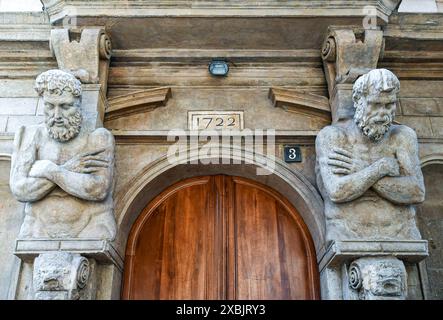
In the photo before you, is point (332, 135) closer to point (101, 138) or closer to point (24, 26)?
point (101, 138)

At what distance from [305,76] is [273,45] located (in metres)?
0.44

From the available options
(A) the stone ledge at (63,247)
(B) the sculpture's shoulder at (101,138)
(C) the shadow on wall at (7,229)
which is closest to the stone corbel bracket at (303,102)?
(B) the sculpture's shoulder at (101,138)

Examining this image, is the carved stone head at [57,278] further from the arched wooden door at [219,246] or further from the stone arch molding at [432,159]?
the stone arch molding at [432,159]

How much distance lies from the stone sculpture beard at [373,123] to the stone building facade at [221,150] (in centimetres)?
3

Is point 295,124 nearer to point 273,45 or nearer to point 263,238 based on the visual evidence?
point 273,45

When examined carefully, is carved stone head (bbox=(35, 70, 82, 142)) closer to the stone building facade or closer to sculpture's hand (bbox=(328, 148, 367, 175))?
the stone building facade

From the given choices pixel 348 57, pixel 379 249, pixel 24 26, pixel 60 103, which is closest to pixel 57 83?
pixel 60 103

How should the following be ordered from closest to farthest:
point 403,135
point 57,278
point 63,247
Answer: point 57,278, point 63,247, point 403,135

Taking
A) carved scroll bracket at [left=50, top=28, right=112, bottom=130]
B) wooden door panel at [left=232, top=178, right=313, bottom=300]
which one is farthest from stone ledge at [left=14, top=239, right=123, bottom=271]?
wooden door panel at [left=232, top=178, right=313, bottom=300]

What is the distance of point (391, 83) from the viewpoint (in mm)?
3664

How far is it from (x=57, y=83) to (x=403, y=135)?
2.85m

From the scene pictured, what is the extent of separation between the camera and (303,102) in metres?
4.30

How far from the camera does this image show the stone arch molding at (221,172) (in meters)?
3.96
